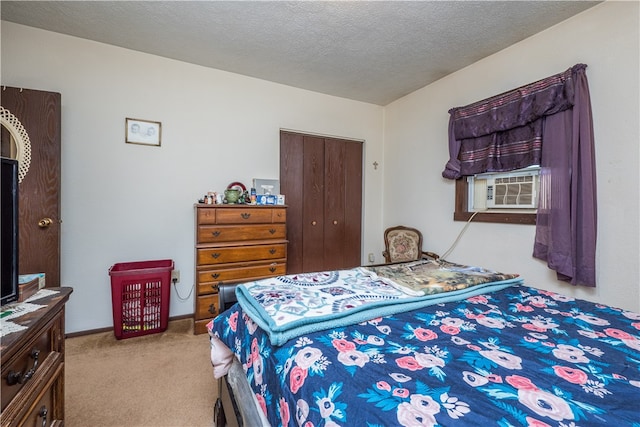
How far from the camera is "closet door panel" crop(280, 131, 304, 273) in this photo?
10.9 ft

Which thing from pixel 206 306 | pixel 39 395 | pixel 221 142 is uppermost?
pixel 221 142

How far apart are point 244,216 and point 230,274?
55cm

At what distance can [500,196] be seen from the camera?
2.61 metres

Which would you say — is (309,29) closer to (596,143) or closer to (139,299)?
(596,143)

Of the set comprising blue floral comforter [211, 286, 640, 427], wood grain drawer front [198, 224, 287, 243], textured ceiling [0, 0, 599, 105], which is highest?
textured ceiling [0, 0, 599, 105]

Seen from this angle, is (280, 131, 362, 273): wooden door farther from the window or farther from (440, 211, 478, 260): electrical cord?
the window

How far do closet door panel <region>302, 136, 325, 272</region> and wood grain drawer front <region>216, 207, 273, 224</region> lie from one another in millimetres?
787

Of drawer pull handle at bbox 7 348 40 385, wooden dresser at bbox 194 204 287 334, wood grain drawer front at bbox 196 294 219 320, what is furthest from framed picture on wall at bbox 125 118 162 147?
drawer pull handle at bbox 7 348 40 385

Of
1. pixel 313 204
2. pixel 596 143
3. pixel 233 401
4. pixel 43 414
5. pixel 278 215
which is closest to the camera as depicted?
pixel 43 414

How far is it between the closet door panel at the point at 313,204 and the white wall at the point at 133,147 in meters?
0.44

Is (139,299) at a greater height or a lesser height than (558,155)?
lesser

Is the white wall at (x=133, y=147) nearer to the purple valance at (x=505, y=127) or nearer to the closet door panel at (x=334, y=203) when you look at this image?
the closet door panel at (x=334, y=203)

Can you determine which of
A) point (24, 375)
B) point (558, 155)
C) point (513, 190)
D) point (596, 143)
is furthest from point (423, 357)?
point (513, 190)

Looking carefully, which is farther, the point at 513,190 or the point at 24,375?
the point at 513,190
